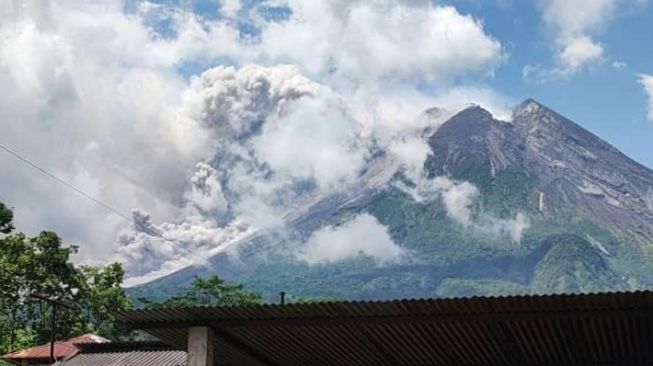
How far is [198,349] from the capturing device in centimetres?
1200

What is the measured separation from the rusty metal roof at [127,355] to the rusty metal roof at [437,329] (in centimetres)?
905

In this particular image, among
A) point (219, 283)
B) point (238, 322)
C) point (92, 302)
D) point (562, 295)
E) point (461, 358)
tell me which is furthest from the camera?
point (219, 283)

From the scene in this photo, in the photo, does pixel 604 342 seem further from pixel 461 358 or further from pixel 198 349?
pixel 198 349

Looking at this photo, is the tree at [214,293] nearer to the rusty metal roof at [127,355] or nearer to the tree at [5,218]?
the tree at [5,218]

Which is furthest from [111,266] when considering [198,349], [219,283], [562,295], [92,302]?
[562,295]

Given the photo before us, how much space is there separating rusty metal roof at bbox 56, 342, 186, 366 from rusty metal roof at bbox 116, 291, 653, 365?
9.05 metres

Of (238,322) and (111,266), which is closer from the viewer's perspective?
(238,322)

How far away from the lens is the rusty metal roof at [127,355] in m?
22.3

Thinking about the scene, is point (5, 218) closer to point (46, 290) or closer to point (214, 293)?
point (46, 290)

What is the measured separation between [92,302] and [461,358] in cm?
4146

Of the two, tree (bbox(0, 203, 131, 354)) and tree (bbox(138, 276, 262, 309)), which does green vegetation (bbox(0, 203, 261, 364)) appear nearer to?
tree (bbox(0, 203, 131, 354))

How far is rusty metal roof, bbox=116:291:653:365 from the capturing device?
1036 cm

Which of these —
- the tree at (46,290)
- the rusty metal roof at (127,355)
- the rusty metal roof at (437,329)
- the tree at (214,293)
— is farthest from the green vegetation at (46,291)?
the rusty metal roof at (437,329)

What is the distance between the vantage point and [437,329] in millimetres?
11547
